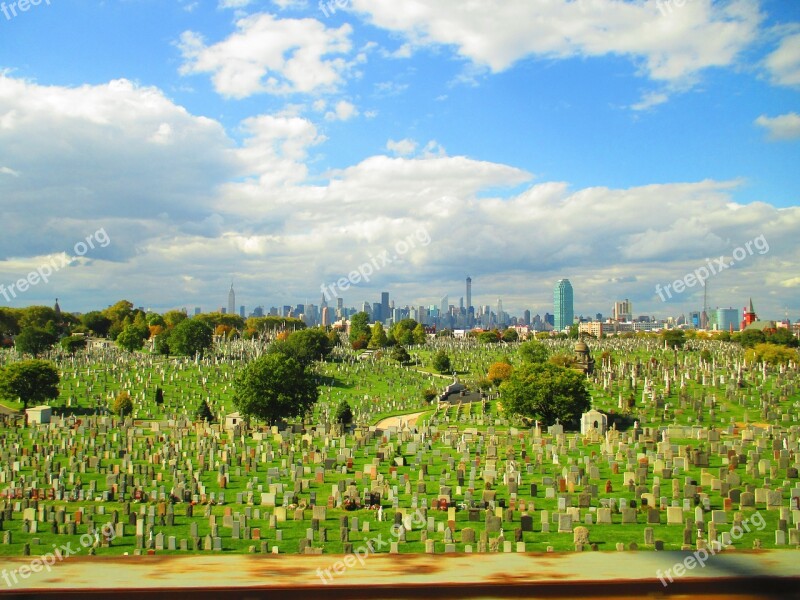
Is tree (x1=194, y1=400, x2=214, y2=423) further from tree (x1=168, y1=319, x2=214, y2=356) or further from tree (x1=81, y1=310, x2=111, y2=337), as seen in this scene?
tree (x1=81, y1=310, x2=111, y2=337)

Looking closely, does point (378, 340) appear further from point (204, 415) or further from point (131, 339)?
point (204, 415)

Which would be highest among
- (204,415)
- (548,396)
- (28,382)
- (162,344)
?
(162,344)

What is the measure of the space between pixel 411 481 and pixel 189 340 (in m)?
59.7

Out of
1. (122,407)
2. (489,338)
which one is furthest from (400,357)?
(122,407)

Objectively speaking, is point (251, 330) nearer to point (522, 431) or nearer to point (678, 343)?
point (678, 343)

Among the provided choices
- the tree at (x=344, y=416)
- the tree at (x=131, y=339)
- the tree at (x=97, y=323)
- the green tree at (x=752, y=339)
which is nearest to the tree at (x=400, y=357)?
the tree at (x=344, y=416)

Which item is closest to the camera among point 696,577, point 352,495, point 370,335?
point 696,577

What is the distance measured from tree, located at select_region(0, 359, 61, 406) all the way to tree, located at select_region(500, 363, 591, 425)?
104ft

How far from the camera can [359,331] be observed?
106750mm

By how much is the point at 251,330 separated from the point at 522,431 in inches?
3555

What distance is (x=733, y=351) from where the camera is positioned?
76.4 meters

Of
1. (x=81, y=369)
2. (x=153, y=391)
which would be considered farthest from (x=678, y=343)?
(x=81, y=369)

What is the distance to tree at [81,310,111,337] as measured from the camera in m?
108

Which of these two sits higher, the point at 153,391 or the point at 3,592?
the point at 3,592
